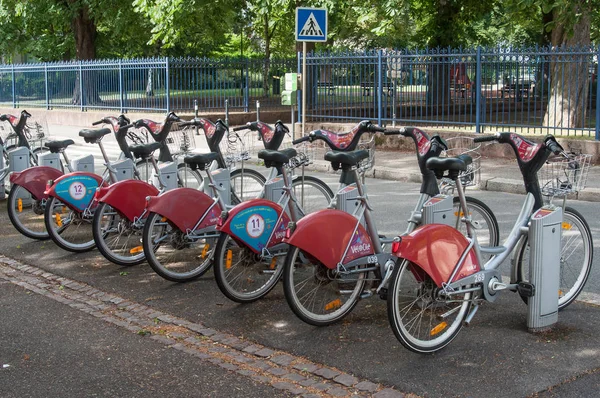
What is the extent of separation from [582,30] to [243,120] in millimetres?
9247

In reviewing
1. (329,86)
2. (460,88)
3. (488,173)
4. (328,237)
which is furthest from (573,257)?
(329,86)

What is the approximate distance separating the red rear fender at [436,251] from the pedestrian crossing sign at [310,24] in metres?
9.65

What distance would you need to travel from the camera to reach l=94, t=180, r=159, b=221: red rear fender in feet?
22.6

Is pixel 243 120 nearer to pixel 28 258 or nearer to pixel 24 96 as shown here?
pixel 24 96

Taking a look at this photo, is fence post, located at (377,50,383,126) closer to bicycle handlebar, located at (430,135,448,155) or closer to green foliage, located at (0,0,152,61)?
bicycle handlebar, located at (430,135,448,155)

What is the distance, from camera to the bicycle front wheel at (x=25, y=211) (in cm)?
815

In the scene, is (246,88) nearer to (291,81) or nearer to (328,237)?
(291,81)

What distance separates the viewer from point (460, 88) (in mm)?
15758

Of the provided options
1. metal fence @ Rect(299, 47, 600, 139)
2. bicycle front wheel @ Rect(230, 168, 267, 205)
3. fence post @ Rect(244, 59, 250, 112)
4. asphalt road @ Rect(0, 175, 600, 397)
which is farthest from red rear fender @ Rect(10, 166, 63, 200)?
fence post @ Rect(244, 59, 250, 112)

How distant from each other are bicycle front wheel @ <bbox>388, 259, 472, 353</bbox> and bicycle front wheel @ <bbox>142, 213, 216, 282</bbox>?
86.2 inches

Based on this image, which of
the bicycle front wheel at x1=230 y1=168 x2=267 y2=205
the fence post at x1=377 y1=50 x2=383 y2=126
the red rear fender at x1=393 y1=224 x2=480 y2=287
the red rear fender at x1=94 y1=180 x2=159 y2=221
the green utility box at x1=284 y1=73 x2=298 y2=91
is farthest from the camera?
the fence post at x1=377 y1=50 x2=383 y2=126

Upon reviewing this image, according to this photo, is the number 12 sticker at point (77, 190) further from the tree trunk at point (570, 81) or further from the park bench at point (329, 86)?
the park bench at point (329, 86)

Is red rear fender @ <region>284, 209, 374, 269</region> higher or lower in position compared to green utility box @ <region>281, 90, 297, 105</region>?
lower

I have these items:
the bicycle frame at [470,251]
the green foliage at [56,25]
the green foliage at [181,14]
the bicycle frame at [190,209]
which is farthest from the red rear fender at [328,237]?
the green foliage at [56,25]
